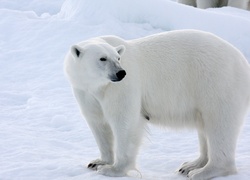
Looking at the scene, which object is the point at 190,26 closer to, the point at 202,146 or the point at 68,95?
the point at 68,95

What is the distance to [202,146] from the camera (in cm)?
401

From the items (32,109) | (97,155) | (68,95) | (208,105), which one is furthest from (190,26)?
(208,105)

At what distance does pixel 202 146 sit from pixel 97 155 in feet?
3.21

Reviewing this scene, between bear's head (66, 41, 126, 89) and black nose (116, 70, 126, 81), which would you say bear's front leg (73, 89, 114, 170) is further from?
black nose (116, 70, 126, 81)

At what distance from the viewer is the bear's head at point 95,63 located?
350cm

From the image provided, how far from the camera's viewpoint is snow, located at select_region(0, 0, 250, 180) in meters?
4.04

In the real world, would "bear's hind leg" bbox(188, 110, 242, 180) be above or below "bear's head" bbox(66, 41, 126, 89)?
below

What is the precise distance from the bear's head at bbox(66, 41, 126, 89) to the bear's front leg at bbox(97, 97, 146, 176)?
26cm

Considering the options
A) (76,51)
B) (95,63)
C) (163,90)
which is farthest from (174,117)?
(76,51)

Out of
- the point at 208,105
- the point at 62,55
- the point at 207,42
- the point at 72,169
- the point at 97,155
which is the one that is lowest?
the point at 62,55

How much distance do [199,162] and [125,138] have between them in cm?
72

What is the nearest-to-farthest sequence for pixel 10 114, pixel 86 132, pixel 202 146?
pixel 202 146, pixel 86 132, pixel 10 114

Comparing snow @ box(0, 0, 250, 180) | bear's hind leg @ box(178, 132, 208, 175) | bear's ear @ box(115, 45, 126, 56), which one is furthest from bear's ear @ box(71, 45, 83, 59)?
bear's hind leg @ box(178, 132, 208, 175)

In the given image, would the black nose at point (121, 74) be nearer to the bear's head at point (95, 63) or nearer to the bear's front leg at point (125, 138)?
→ the bear's head at point (95, 63)
